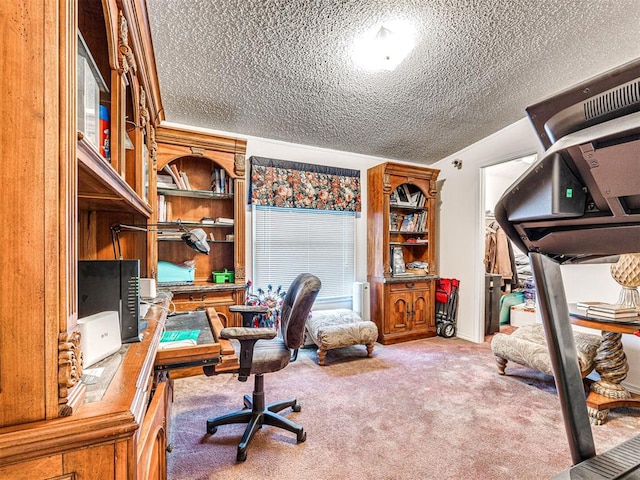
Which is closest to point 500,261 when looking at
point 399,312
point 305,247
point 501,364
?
point 399,312

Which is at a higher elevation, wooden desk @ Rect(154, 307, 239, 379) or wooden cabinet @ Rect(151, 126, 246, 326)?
wooden cabinet @ Rect(151, 126, 246, 326)

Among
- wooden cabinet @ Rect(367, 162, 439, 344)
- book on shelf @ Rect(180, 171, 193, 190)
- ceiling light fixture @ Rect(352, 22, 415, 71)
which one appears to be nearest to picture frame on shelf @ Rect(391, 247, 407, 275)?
wooden cabinet @ Rect(367, 162, 439, 344)

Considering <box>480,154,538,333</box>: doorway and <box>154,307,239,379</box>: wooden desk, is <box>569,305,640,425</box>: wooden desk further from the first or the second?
<box>154,307,239,379</box>: wooden desk

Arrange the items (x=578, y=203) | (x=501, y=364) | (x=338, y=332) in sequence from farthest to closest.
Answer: (x=338, y=332) < (x=501, y=364) < (x=578, y=203)

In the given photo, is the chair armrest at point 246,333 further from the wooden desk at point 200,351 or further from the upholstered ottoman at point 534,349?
the upholstered ottoman at point 534,349

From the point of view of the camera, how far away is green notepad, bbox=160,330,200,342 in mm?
1485

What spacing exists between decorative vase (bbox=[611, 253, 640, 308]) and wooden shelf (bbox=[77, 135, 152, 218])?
3130mm

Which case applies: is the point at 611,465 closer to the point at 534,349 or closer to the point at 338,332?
the point at 534,349

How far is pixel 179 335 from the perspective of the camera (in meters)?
1.56

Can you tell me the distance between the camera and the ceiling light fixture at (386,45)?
2094mm

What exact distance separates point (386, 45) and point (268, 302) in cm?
259

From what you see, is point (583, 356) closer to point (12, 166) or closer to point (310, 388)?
point (310, 388)

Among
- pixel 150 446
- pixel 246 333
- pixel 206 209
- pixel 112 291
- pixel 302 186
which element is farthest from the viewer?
pixel 302 186

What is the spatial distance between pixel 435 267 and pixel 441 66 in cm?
277
